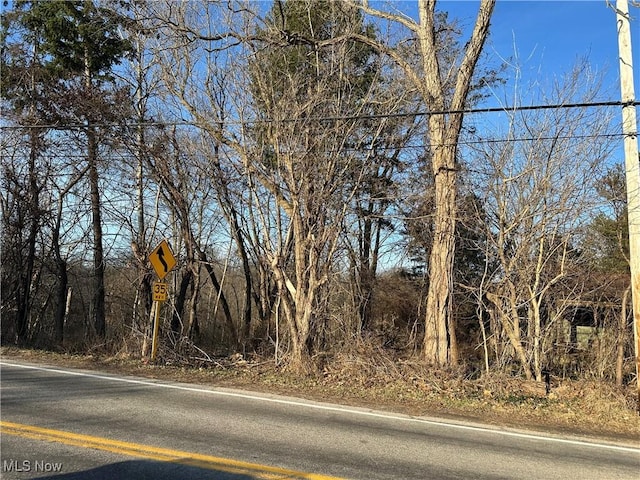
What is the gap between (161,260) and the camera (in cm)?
1222

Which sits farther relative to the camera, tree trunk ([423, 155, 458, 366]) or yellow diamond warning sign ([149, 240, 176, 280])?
yellow diamond warning sign ([149, 240, 176, 280])

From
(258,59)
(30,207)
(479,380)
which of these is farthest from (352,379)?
(30,207)

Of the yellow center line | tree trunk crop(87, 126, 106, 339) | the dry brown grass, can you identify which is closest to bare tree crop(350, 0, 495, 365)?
the dry brown grass

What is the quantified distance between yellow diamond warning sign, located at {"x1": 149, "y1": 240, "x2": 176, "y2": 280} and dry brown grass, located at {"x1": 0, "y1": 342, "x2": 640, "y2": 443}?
2.17 m

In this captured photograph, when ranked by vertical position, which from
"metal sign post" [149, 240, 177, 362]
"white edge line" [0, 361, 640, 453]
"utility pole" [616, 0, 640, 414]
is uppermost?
"utility pole" [616, 0, 640, 414]

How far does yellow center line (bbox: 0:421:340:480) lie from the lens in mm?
4895

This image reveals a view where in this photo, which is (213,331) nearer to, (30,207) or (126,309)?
(126,309)

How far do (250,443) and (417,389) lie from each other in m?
5.11

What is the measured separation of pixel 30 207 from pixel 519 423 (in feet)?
58.2

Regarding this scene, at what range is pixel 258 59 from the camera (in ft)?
44.5

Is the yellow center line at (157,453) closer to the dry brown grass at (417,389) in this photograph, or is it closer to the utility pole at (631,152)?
the dry brown grass at (417,389)

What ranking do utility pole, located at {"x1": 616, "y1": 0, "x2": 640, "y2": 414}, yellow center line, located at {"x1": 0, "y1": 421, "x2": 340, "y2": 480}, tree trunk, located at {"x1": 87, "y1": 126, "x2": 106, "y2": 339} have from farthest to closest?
tree trunk, located at {"x1": 87, "y1": 126, "x2": 106, "y2": 339}, utility pole, located at {"x1": 616, "y1": 0, "x2": 640, "y2": 414}, yellow center line, located at {"x1": 0, "y1": 421, "x2": 340, "y2": 480}
